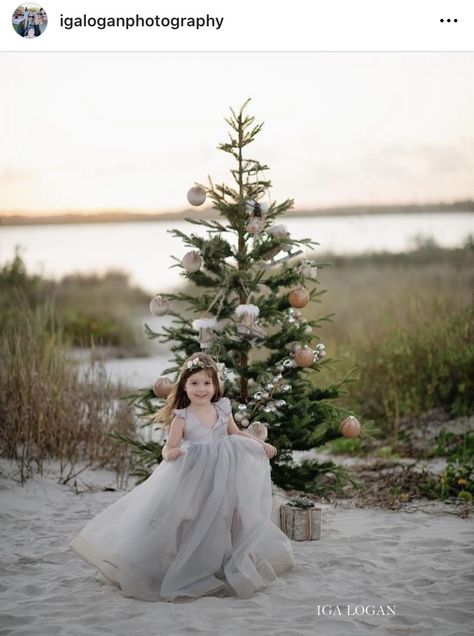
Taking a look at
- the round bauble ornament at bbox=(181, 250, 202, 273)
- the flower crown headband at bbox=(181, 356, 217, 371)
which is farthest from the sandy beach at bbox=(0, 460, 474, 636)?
the round bauble ornament at bbox=(181, 250, 202, 273)

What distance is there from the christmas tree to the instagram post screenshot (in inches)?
0.6

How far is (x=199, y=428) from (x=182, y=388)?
0.68 ft

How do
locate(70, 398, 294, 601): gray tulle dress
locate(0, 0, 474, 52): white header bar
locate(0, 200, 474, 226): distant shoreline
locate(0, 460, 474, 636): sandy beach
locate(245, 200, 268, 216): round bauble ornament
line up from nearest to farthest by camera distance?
locate(0, 460, 474, 636): sandy beach < locate(70, 398, 294, 601): gray tulle dress < locate(0, 0, 474, 52): white header bar < locate(245, 200, 268, 216): round bauble ornament < locate(0, 200, 474, 226): distant shoreline

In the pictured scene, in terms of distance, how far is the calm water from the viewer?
30.8 feet

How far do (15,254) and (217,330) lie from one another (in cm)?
647

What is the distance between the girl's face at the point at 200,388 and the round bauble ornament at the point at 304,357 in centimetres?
66

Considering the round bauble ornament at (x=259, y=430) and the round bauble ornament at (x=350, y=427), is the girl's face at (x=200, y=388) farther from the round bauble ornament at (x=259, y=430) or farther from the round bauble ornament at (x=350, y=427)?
the round bauble ornament at (x=350, y=427)

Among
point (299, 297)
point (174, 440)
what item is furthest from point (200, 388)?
point (299, 297)

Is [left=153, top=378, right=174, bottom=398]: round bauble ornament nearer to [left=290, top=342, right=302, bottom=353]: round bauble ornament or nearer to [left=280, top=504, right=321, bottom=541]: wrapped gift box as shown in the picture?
[left=290, top=342, right=302, bottom=353]: round bauble ornament

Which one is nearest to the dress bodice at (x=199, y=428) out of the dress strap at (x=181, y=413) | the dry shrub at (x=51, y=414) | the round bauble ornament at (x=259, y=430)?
the dress strap at (x=181, y=413)

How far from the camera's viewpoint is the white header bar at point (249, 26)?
317 centimetres

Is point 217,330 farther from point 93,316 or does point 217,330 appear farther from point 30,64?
point 93,316

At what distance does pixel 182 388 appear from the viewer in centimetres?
345

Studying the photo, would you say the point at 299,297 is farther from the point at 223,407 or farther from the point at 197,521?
the point at 197,521
